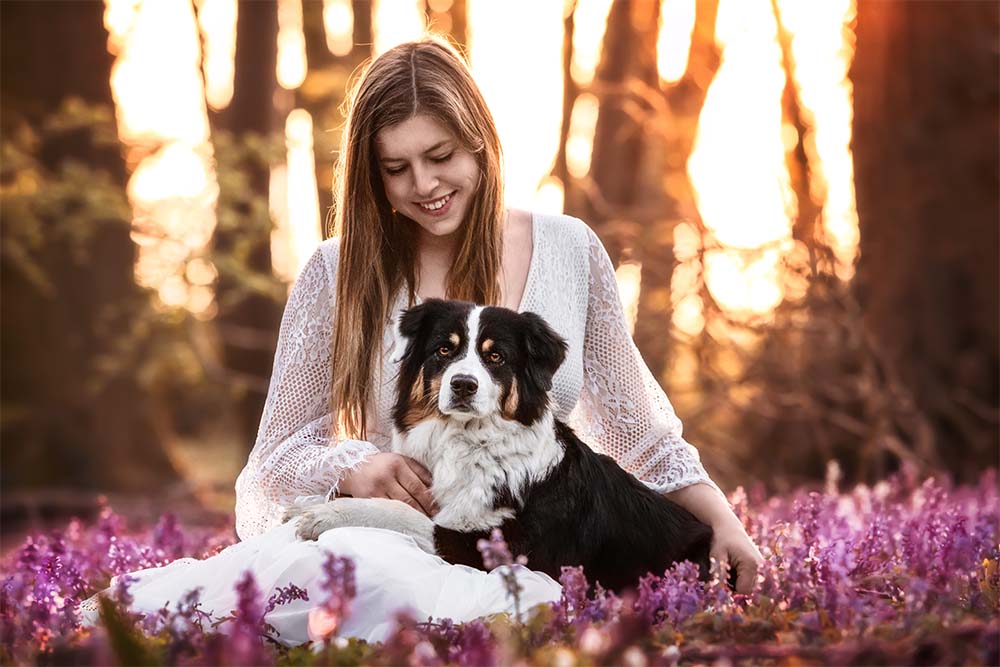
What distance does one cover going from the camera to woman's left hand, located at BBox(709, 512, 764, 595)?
160 inches

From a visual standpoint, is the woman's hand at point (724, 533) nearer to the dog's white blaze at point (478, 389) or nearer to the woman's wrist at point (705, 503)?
the woman's wrist at point (705, 503)

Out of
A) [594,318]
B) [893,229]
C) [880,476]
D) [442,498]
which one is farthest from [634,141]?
[442,498]

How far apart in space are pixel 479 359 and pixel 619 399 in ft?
2.91

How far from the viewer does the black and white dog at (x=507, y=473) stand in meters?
3.98

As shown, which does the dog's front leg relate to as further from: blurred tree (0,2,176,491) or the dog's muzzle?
blurred tree (0,2,176,491)

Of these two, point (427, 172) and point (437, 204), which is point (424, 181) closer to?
point (427, 172)

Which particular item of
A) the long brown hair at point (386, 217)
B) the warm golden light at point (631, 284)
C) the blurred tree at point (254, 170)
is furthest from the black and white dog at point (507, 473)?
the blurred tree at point (254, 170)

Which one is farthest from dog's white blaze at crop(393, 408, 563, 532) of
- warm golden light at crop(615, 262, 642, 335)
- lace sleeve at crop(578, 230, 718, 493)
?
warm golden light at crop(615, 262, 642, 335)

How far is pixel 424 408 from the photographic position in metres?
4.33

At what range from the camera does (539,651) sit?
9.70 ft

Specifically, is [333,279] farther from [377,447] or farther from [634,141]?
[634,141]

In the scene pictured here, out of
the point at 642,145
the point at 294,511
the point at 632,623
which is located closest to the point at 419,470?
the point at 294,511

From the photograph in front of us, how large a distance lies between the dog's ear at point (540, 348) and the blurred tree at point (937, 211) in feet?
21.1

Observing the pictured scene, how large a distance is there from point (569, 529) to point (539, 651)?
1090 mm
